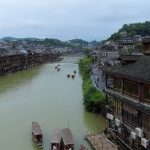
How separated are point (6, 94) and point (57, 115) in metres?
19.1

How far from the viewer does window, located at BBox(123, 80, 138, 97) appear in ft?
71.6

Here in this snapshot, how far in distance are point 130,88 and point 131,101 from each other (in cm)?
105

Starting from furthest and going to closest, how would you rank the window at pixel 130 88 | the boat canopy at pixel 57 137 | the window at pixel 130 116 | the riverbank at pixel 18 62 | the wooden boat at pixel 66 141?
the riverbank at pixel 18 62 → the boat canopy at pixel 57 137 → the wooden boat at pixel 66 141 → the window at pixel 130 116 → the window at pixel 130 88

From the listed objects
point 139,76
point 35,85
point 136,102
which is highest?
point 139,76

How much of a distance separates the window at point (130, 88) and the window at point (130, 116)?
3.25ft

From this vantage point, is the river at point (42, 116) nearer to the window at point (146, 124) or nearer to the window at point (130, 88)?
the window at point (130, 88)

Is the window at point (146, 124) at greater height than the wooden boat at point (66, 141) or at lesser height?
greater

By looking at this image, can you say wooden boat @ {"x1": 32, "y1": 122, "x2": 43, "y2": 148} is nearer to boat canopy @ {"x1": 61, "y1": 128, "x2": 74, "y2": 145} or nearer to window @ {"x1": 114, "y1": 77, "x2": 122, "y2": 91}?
boat canopy @ {"x1": 61, "y1": 128, "x2": 74, "y2": 145}

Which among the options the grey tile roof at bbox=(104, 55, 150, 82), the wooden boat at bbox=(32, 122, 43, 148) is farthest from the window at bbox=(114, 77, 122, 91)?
Result: the wooden boat at bbox=(32, 122, 43, 148)

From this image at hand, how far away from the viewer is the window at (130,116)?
72.4 ft

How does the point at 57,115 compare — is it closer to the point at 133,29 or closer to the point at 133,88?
the point at 133,88

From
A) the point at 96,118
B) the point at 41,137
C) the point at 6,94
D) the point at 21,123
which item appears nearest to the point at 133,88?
the point at 41,137

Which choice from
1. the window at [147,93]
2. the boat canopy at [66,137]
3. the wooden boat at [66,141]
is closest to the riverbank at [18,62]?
the boat canopy at [66,137]

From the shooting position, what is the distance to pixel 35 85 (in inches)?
2534
